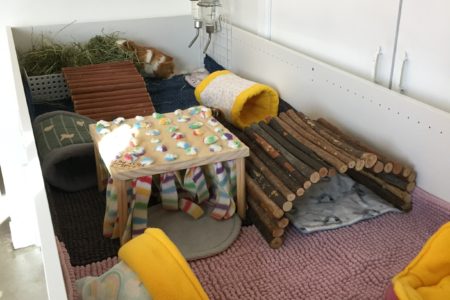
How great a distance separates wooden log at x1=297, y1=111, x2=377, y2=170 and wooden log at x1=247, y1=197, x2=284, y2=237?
0.28 meters

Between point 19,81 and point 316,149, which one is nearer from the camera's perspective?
point 316,149

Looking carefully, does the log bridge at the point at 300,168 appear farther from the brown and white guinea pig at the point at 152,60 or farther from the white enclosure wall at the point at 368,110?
the brown and white guinea pig at the point at 152,60

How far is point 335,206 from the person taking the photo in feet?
5.04

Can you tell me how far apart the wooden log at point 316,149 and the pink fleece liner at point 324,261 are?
22cm

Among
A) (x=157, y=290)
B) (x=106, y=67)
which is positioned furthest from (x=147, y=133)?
(x=106, y=67)

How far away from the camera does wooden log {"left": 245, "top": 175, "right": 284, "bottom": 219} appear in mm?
1353

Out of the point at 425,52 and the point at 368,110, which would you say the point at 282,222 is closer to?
the point at 368,110

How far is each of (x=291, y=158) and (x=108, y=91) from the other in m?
1.15

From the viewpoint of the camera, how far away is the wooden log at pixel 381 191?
146cm

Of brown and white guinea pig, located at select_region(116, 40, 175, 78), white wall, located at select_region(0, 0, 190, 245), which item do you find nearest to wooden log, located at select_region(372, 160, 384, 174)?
white wall, located at select_region(0, 0, 190, 245)

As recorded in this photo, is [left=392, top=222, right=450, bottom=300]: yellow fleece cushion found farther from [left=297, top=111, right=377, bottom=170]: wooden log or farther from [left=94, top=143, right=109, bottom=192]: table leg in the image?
[left=94, top=143, right=109, bottom=192]: table leg

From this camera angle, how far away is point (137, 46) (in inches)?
107

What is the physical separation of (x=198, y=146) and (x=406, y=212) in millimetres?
654

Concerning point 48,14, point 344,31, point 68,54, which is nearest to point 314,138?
point 344,31
